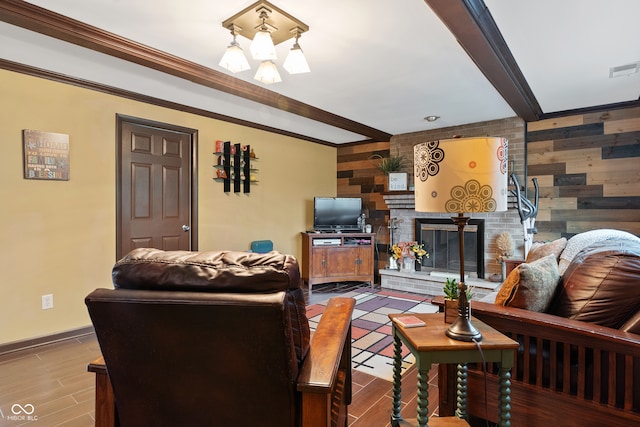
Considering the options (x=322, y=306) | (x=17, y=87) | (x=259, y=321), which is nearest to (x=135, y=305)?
(x=259, y=321)

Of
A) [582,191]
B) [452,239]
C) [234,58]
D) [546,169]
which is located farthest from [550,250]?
[234,58]

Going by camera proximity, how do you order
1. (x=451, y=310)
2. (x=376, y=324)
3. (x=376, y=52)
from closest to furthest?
1. (x=451, y=310)
2. (x=376, y=52)
3. (x=376, y=324)

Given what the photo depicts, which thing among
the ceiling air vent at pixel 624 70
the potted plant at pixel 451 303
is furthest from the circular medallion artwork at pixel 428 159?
the ceiling air vent at pixel 624 70

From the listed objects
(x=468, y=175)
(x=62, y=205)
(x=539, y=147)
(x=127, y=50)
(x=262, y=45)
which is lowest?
(x=62, y=205)

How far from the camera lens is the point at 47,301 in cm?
290

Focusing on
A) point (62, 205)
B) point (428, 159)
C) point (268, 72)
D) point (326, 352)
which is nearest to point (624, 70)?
point (428, 159)

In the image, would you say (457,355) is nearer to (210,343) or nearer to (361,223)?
(210,343)

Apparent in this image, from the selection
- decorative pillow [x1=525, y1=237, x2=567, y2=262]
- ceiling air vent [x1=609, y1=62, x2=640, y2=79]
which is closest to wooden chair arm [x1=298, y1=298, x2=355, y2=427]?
decorative pillow [x1=525, y1=237, x2=567, y2=262]

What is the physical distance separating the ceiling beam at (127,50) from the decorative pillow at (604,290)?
285 centimetres

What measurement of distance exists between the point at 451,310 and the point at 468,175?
24.9 inches

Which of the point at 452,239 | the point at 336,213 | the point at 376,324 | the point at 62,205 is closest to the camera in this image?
the point at 62,205

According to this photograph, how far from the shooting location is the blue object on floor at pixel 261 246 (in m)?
4.45

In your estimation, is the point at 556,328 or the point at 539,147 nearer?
the point at 556,328

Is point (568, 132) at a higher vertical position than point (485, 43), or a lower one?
lower
